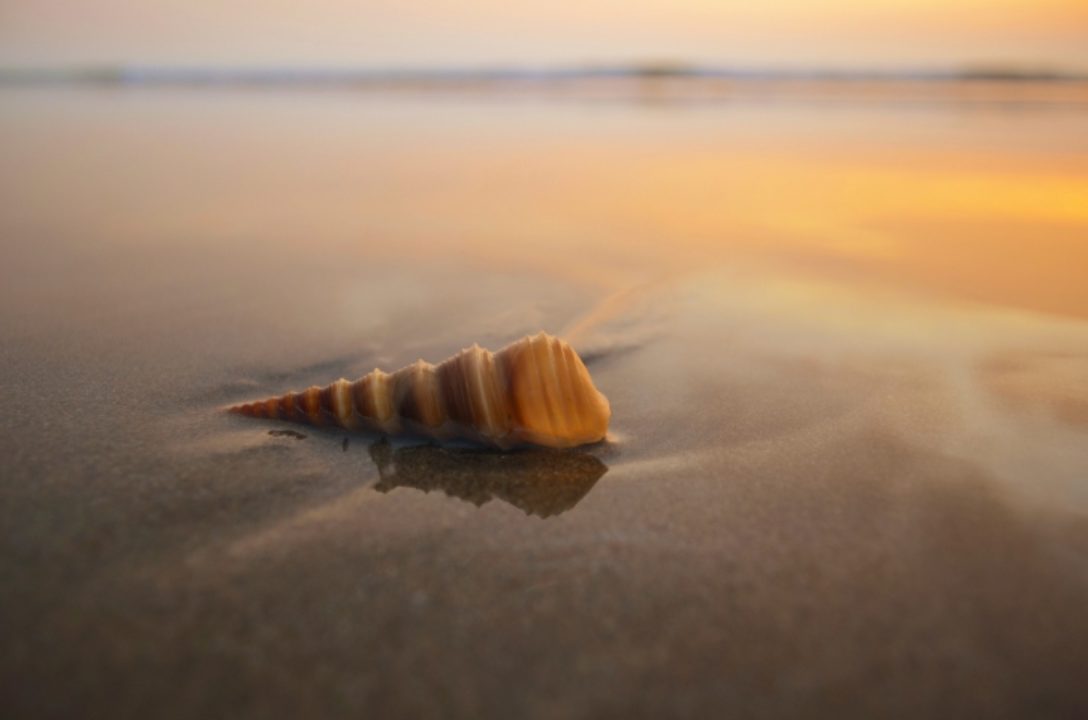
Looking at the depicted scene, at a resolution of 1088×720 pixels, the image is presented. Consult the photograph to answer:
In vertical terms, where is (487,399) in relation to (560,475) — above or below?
above

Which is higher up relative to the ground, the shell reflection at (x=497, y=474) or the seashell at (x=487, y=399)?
the seashell at (x=487, y=399)

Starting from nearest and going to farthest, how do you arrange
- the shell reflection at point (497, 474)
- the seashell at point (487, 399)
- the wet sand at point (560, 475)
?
1. the wet sand at point (560, 475)
2. the shell reflection at point (497, 474)
3. the seashell at point (487, 399)

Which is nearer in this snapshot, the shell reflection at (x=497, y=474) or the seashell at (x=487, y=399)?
the shell reflection at (x=497, y=474)

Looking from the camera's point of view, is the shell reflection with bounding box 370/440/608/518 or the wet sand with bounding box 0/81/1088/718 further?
the shell reflection with bounding box 370/440/608/518

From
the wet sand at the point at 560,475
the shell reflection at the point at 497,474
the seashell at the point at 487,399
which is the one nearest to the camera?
the wet sand at the point at 560,475
